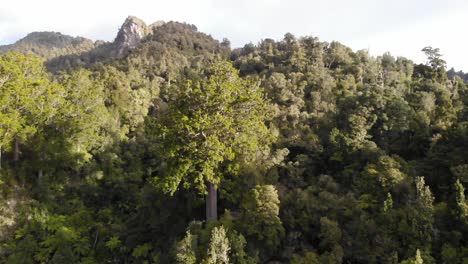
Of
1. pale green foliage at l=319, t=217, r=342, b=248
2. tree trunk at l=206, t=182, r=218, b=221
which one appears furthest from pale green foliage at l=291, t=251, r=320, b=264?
tree trunk at l=206, t=182, r=218, b=221

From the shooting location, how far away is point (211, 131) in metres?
19.5

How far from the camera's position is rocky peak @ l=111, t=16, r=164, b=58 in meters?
73.9

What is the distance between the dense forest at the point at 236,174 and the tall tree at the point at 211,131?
3.0 inches

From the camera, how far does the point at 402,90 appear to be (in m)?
32.7

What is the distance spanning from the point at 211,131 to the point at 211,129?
0.12 meters

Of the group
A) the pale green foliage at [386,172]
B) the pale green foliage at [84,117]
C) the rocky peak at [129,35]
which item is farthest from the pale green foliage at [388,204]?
the rocky peak at [129,35]

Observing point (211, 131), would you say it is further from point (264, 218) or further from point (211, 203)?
point (264, 218)

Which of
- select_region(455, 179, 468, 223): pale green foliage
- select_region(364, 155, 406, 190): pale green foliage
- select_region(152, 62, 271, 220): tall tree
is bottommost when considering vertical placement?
select_region(455, 179, 468, 223): pale green foliage

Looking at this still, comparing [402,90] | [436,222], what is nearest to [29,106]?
[436,222]

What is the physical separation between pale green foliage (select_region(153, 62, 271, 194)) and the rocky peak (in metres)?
56.8

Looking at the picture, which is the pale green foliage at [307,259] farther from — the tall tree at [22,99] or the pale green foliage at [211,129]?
the tall tree at [22,99]

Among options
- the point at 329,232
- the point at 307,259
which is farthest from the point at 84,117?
the point at 329,232

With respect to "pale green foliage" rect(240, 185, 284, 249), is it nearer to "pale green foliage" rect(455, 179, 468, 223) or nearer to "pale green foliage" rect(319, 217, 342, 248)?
"pale green foliage" rect(319, 217, 342, 248)

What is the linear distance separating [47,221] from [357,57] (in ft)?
126
